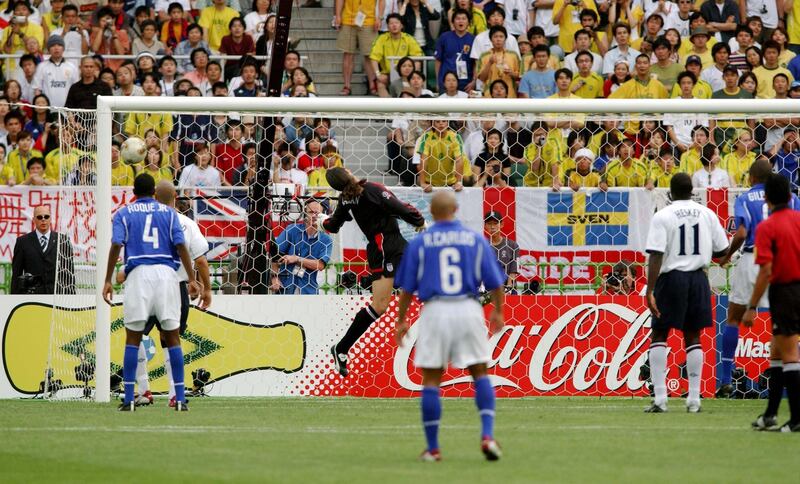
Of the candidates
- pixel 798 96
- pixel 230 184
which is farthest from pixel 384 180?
pixel 798 96

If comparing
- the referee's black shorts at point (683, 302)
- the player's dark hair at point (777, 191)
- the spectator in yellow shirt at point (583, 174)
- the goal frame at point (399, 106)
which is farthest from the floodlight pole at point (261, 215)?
the player's dark hair at point (777, 191)

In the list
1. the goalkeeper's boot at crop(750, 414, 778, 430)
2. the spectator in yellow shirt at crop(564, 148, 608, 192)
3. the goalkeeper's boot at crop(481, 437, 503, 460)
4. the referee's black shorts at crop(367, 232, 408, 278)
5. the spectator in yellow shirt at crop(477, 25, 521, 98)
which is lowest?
the goalkeeper's boot at crop(750, 414, 778, 430)

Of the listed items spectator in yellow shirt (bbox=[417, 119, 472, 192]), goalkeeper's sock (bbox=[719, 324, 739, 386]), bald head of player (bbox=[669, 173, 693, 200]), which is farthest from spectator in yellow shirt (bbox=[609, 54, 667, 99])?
bald head of player (bbox=[669, 173, 693, 200])

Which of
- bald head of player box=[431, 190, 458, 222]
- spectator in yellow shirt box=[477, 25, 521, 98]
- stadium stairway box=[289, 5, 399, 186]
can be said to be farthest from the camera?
stadium stairway box=[289, 5, 399, 186]

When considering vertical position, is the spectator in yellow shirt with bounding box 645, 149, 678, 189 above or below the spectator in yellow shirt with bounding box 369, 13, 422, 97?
below

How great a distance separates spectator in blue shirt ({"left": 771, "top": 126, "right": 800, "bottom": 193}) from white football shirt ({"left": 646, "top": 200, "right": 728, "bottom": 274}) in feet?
15.1

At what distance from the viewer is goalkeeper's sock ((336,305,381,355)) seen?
14.8 meters

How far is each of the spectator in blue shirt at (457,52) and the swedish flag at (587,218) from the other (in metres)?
5.57

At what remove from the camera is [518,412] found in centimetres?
1311

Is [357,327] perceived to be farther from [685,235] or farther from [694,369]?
[685,235]

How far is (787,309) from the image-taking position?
34.6 ft

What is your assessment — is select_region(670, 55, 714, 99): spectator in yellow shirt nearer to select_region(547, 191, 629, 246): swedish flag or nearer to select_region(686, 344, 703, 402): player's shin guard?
select_region(547, 191, 629, 246): swedish flag

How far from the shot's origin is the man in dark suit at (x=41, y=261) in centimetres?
1581

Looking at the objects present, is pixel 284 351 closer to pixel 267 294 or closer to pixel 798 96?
pixel 267 294
